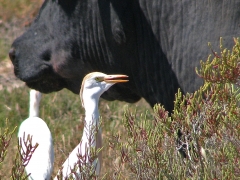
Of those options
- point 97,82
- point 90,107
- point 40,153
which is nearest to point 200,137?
point 97,82

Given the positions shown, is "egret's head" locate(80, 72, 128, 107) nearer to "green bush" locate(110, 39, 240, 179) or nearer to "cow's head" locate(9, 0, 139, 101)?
"cow's head" locate(9, 0, 139, 101)

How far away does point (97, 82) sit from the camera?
5.12 m

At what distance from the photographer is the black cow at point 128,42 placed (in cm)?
436

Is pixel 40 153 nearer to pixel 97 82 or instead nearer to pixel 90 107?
pixel 90 107

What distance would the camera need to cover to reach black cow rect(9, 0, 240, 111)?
4359 mm

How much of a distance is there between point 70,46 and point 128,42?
47 centimetres

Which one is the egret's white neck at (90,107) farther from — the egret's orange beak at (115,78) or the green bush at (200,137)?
the green bush at (200,137)

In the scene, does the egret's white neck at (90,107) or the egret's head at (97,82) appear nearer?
the egret's head at (97,82)

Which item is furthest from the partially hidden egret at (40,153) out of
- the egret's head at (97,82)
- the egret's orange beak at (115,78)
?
the egret's orange beak at (115,78)

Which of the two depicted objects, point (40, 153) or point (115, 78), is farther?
point (40, 153)

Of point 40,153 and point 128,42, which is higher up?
point 128,42

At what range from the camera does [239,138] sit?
334 cm

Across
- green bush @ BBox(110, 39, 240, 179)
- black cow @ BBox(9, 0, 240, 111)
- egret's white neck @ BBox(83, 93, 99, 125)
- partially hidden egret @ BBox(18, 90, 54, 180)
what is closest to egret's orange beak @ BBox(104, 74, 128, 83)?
black cow @ BBox(9, 0, 240, 111)

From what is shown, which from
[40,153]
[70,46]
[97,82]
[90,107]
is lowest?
[40,153]
